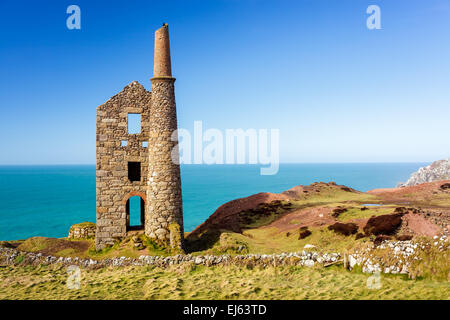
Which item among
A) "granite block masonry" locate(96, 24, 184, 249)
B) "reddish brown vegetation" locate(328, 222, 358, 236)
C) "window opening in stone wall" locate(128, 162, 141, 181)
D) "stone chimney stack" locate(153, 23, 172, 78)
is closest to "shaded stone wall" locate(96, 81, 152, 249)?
"granite block masonry" locate(96, 24, 184, 249)

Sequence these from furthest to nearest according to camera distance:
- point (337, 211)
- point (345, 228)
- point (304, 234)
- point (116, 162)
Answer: point (337, 211) < point (304, 234) < point (116, 162) < point (345, 228)

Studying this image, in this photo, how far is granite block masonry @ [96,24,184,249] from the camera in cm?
2380

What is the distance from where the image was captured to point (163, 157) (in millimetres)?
23922

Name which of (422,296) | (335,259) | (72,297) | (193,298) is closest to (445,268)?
(422,296)

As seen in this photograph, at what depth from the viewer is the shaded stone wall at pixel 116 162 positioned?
24359mm

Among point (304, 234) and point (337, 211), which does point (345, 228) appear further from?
point (337, 211)

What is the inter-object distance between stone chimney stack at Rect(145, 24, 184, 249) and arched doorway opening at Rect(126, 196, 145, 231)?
133 inches

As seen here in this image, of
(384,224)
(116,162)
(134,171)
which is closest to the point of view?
(384,224)

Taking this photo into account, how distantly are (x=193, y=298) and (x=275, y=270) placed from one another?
5033 mm

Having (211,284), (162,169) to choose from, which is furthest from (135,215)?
(211,284)

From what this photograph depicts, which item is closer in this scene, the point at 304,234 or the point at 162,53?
the point at 162,53

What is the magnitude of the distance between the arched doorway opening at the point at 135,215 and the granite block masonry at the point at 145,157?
1.69 metres

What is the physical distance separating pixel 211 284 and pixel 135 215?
328 feet
